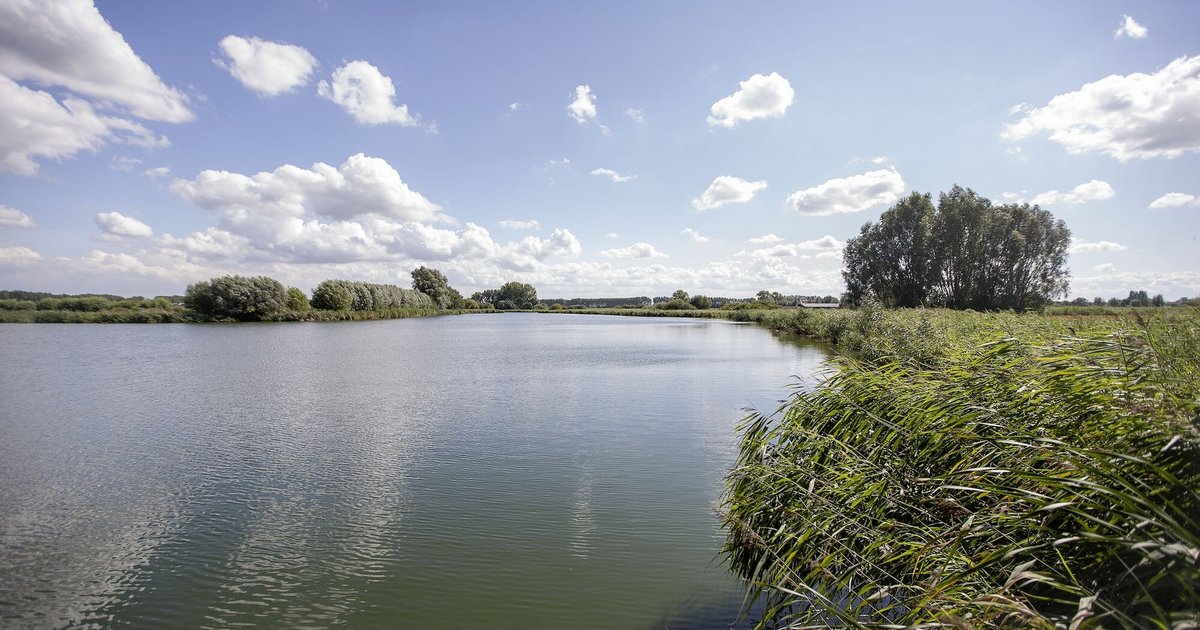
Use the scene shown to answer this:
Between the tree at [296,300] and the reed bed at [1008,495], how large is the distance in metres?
68.2

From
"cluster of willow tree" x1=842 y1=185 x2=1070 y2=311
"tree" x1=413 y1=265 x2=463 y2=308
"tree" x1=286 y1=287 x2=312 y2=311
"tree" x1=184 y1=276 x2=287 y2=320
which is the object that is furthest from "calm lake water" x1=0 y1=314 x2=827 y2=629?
"tree" x1=413 y1=265 x2=463 y2=308

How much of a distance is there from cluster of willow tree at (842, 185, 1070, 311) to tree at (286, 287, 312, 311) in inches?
2379

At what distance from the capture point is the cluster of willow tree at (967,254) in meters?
43.7

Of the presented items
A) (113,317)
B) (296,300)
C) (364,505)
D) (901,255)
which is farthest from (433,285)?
(364,505)

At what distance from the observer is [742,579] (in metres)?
5.61

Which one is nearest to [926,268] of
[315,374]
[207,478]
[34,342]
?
[315,374]

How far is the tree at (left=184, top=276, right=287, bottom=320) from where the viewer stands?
5656cm

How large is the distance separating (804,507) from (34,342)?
42.7 meters

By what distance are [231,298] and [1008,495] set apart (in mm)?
67517

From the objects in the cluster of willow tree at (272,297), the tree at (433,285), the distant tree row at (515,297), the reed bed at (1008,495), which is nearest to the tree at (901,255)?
the reed bed at (1008,495)

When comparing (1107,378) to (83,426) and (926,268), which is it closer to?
(83,426)

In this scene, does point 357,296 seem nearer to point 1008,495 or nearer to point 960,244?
point 960,244

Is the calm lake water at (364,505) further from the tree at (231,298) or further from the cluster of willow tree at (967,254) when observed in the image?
the tree at (231,298)

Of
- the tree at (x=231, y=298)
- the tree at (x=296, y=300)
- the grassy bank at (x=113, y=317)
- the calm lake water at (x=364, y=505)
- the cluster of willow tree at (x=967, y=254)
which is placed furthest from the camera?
the tree at (x=296, y=300)
